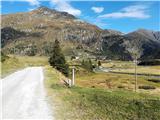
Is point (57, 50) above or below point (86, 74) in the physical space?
above

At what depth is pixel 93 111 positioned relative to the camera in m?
16.5

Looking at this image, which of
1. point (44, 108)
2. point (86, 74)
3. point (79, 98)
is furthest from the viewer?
point (86, 74)

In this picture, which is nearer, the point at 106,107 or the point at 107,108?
the point at 107,108

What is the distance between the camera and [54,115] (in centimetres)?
1529

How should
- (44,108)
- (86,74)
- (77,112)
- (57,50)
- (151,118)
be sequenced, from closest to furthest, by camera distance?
(151,118) < (77,112) < (44,108) < (57,50) < (86,74)

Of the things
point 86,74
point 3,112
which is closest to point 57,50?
point 86,74

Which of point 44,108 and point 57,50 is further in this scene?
point 57,50

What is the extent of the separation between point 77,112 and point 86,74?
10196 centimetres

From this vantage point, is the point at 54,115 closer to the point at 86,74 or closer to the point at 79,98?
the point at 79,98

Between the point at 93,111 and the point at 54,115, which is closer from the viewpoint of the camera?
the point at 54,115

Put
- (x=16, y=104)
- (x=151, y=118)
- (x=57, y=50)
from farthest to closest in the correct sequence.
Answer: (x=57, y=50), (x=16, y=104), (x=151, y=118)

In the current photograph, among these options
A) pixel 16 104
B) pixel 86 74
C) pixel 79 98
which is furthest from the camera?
pixel 86 74

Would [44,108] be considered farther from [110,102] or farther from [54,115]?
[110,102]

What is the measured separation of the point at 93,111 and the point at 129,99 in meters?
2.46
